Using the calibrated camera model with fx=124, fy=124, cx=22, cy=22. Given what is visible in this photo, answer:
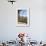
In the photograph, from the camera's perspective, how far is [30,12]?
5.25 m

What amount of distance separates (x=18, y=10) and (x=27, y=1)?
1.76 feet

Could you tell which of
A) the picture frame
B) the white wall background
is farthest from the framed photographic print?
the white wall background

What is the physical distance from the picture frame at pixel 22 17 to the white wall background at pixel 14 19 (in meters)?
0.13

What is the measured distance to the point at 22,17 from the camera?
5.31 m

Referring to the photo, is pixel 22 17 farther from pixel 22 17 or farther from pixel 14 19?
pixel 14 19

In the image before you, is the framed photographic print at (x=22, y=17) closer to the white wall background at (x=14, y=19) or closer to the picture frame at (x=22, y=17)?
the picture frame at (x=22, y=17)

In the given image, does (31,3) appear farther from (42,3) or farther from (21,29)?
(21,29)

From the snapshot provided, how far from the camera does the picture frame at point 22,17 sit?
5.26 meters

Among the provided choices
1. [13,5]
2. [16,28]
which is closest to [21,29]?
[16,28]

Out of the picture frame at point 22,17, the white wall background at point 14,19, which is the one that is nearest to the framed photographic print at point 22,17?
the picture frame at point 22,17

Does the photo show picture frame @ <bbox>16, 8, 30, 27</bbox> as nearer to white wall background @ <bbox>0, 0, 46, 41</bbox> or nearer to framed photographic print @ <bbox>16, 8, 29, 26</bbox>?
framed photographic print @ <bbox>16, 8, 29, 26</bbox>

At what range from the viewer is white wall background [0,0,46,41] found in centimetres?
522

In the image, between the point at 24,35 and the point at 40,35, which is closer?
the point at 24,35

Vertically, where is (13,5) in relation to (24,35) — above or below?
above
